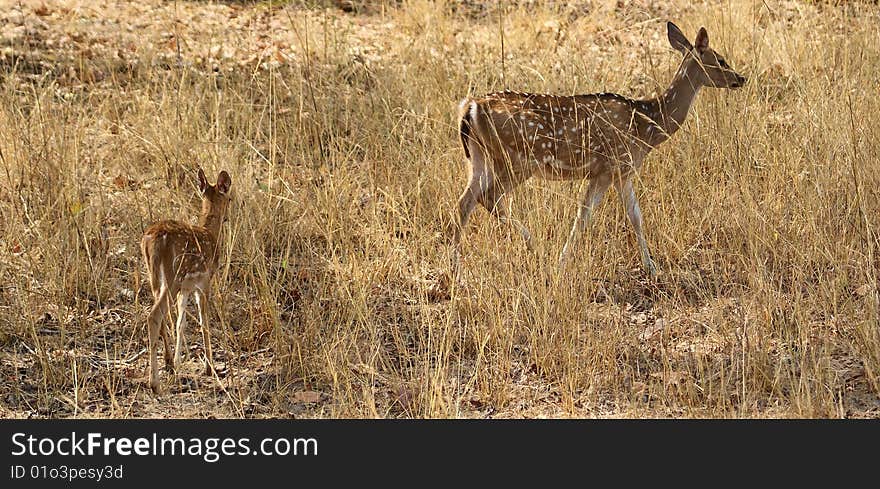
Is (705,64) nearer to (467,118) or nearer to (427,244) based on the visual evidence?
(467,118)

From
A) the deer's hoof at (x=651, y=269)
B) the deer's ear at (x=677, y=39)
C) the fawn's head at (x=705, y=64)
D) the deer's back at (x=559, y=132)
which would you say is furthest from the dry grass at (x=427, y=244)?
the deer's ear at (x=677, y=39)

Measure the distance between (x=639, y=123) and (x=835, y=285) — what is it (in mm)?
1655

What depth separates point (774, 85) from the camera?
372 inches

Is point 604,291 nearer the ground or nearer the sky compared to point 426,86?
nearer the ground

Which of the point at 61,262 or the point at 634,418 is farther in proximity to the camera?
the point at 61,262

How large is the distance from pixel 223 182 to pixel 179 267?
2.39 ft

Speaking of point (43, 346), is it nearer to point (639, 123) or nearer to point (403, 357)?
point (403, 357)

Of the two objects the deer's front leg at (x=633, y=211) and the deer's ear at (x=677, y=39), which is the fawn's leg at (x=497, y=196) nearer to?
the deer's front leg at (x=633, y=211)

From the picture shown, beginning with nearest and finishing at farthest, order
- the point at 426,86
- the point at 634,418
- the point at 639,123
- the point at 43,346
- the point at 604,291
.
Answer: the point at 634,418
the point at 43,346
the point at 604,291
the point at 639,123
the point at 426,86

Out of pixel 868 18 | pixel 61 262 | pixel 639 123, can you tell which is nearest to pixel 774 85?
pixel 868 18

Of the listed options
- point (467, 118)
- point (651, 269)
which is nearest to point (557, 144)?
point (467, 118)

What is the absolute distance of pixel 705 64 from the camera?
7.88 metres

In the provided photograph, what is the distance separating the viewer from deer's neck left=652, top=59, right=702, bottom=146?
308 inches

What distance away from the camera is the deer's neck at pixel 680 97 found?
25.7 feet
